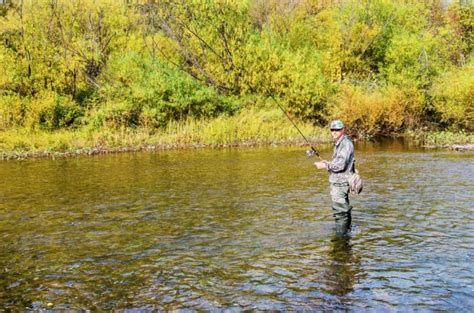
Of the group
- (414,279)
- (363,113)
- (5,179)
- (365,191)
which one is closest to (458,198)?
(365,191)

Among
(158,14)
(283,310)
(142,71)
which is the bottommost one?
(283,310)

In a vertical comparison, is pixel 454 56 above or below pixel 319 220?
above

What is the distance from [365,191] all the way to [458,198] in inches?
101

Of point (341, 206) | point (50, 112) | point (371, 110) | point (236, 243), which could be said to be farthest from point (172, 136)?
point (341, 206)

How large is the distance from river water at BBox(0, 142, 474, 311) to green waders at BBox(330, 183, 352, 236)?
1.19 feet

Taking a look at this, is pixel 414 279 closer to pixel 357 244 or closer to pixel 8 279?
pixel 357 244

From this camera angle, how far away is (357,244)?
9719 millimetres

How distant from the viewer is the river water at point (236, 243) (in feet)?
24.3

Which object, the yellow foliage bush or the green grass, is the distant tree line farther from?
the green grass

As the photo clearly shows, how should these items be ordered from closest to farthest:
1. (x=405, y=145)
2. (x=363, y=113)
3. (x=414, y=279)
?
(x=414, y=279), (x=405, y=145), (x=363, y=113)

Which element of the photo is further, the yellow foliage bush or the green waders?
the yellow foliage bush

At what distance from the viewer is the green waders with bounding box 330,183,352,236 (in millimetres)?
10141

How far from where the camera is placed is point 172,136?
3250 cm

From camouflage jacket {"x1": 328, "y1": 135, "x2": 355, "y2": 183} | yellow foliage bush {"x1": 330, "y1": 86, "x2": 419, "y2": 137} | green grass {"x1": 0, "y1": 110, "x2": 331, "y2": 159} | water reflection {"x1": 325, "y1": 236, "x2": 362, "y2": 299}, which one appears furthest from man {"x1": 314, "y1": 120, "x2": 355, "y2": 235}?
yellow foliage bush {"x1": 330, "y1": 86, "x2": 419, "y2": 137}
